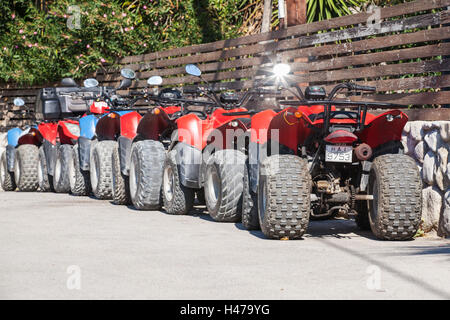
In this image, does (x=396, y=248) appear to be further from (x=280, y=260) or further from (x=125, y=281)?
(x=125, y=281)

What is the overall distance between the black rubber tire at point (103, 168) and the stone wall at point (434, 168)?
4.82 metres

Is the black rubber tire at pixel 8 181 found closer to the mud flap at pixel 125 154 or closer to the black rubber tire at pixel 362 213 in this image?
the mud flap at pixel 125 154

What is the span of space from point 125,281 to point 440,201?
12.8 feet

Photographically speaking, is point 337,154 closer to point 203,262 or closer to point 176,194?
point 203,262

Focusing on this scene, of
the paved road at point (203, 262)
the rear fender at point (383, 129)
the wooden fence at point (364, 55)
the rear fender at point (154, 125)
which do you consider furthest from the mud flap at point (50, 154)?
the rear fender at point (383, 129)

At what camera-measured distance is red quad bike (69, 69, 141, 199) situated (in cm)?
1160

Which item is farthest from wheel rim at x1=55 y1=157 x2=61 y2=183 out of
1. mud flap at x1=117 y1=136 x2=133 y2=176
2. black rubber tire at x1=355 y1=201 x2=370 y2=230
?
black rubber tire at x1=355 y1=201 x2=370 y2=230

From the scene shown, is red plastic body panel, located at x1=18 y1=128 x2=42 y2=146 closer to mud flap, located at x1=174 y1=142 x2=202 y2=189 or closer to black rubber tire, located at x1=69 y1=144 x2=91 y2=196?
black rubber tire, located at x1=69 y1=144 x2=91 y2=196

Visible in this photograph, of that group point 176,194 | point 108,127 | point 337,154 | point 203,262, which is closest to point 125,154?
point 108,127

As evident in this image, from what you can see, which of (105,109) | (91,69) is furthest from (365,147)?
(91,69)

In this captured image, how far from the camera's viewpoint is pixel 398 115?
7.76 meters

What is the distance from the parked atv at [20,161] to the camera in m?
15.2

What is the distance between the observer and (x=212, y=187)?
9.43m
